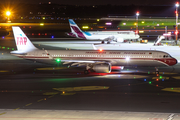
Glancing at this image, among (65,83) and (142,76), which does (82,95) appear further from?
(142,76)

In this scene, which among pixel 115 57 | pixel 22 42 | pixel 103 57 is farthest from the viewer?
pixel 22 42

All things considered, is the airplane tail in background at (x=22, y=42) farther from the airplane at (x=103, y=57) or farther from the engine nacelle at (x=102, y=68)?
the engine nacelle at (x=102, y=68)

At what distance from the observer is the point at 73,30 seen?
316 ft

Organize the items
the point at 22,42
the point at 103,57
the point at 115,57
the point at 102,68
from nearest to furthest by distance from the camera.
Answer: the point at 102,68 < the point at 115,57 < the point at 103,57 < the point at 22,42

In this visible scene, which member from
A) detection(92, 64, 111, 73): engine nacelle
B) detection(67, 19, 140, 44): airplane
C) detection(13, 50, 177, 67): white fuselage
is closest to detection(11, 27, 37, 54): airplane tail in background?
detection(13, 50, 177, 67): white fuselage

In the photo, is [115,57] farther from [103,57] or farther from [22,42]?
[22,42]

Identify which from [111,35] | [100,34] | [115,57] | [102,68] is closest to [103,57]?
[115,57]

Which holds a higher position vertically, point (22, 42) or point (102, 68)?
point (22, 42)


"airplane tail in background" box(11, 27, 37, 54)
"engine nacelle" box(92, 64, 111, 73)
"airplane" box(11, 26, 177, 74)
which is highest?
"airplane tail in background" box(11, 27, 37, 54)

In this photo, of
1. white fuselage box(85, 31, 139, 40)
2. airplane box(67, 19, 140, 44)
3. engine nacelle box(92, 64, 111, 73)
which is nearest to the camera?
engine nacelle box(92, 64, 111, 73)

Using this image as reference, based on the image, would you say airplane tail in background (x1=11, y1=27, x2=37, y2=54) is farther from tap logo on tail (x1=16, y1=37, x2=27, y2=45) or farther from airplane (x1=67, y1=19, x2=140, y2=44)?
airplane (x1=67, y1=19, x2=140, y2=44)

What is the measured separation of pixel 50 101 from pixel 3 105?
11.8ft

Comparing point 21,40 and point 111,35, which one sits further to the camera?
point 111,35

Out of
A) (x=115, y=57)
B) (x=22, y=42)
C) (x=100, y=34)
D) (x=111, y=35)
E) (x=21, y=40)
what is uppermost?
(x=100, y=34)
